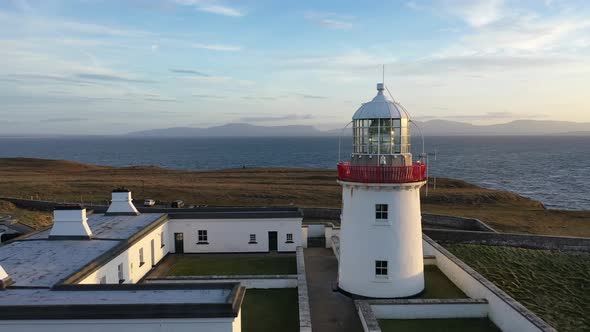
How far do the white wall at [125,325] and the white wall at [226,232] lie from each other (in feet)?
41.2

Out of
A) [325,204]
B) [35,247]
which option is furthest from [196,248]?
[325,204]

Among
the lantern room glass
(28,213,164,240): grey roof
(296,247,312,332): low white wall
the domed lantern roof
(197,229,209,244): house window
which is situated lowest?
(296,247,312,332): low white wall

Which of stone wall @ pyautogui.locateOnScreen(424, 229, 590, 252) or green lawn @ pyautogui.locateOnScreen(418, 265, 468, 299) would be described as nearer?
green lawn @ pyautogui.locateOnScreen(418, 265, 468, 299)

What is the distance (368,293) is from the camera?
50.6ft

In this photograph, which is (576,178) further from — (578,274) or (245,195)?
(578,274)

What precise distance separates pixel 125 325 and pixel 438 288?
1159 cm

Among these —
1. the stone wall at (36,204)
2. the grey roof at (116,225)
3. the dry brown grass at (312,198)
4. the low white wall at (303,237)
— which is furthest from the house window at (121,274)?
the dry brown grass at (312,198)

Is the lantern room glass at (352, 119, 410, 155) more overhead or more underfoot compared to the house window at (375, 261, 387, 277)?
more overhead

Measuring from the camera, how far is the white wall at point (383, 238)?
48.7 ft

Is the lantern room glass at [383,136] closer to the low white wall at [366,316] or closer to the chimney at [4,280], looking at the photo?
the low white wall at [366,316]

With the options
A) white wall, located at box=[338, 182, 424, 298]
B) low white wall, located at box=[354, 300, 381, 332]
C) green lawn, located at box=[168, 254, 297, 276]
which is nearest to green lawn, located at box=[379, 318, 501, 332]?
low white wall, located at box=[354, 300, 381, 332]

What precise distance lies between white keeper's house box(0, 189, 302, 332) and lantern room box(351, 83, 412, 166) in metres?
6.19

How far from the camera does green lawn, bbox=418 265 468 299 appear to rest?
16.3 metres

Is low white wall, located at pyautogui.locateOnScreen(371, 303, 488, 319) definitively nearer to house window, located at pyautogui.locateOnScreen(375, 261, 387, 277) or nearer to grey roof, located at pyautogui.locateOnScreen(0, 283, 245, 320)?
house window, located at pyautogui.locateOnScreen(375, 261, 387, 277)
